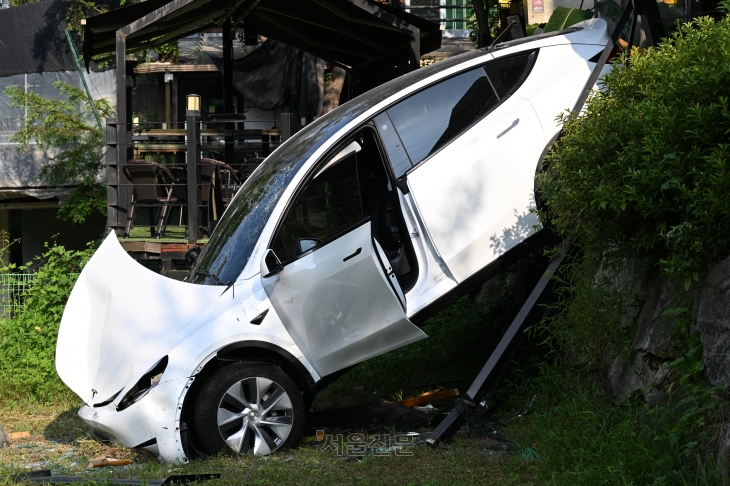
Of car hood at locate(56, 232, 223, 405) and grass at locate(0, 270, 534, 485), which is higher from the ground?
car hood at locate(56, 232, 223, 405)

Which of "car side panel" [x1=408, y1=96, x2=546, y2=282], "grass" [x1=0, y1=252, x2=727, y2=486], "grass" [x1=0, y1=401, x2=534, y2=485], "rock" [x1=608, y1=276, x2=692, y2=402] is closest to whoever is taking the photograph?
"grass" [x1=0, y1=252, x2=727, y2=486]

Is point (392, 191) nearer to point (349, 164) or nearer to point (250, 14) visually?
point (349, 164)

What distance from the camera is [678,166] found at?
14.7 ft

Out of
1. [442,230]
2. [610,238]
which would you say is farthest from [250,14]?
[610,238]

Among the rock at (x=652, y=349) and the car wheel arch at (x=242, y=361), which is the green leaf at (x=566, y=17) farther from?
the car wheel arch at (x=242, y=361)

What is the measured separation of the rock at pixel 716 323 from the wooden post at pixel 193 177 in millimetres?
7091

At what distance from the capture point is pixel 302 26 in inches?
524

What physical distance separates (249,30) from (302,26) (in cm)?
96

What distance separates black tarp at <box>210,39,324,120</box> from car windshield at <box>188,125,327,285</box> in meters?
8.72

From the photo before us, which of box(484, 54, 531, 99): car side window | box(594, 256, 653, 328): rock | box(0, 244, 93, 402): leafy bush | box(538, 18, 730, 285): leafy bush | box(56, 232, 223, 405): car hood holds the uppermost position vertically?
box(484, 54, 531, 99): car side window

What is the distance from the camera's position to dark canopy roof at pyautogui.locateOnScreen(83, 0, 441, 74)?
37.7 feet

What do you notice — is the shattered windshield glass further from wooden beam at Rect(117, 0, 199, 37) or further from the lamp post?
wooden beam at Rect(117, 0, 199, 37)

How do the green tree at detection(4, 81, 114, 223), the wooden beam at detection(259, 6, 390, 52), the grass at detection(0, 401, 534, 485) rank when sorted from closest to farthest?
the grass at detection(0, 401, 534, 485), the wooden beam at detection(259, 6, 390, 52), the green tree at detection(4, 81, 114, 223)

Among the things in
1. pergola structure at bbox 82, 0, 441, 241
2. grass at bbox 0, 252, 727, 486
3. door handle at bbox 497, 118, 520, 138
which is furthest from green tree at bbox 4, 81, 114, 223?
door handle at bbox 497, 118, 520, 138
